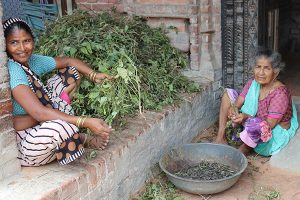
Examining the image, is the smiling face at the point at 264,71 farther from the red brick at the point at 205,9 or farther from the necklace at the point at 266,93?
the red brick at the point at 205,9

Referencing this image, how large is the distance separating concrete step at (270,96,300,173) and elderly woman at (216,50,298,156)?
60mm

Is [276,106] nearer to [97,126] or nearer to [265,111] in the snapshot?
[265,111]

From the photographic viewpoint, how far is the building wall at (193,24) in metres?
4.44

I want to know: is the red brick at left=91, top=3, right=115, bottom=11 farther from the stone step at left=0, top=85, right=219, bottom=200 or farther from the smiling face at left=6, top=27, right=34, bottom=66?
the smiling face at left=6, top=27, right=34, bottom=66

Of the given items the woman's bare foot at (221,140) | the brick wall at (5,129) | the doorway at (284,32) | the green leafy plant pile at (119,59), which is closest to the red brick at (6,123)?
the brick wall at (5,129)

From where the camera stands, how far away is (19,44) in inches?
109

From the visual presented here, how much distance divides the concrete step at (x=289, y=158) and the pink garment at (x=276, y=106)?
253 mm

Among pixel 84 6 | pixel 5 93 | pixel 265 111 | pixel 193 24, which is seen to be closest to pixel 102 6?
pixel 84 6

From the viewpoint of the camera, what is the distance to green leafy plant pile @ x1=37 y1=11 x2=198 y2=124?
3592mm

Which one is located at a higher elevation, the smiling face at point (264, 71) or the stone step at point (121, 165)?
the smiling face at point (264, 71)

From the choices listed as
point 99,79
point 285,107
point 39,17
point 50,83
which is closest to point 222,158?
point 285,107

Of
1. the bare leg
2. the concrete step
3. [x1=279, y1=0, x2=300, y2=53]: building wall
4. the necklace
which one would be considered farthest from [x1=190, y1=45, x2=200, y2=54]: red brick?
[x1=279, y1=0, x2=300, y2=53]: building wall

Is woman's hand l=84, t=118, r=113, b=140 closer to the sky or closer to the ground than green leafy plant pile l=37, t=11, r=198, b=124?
closer to the ground

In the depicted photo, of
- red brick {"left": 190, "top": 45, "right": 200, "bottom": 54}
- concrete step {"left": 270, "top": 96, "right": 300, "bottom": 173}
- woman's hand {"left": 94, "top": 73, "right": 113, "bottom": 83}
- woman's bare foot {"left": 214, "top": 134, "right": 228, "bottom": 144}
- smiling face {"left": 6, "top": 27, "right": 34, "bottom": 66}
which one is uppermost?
smiling face {"left": 6, "top": 27, "right": 34, "bottom": 66}
